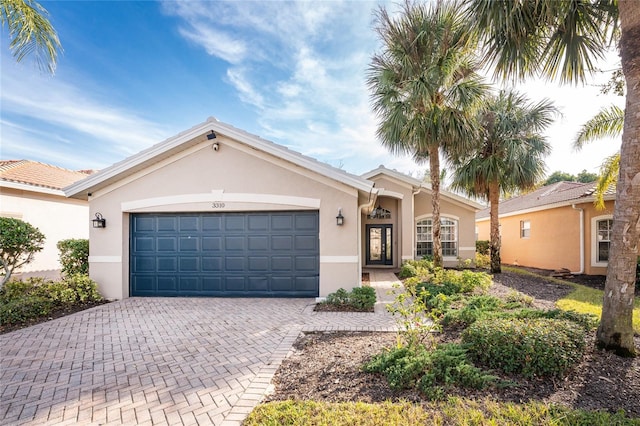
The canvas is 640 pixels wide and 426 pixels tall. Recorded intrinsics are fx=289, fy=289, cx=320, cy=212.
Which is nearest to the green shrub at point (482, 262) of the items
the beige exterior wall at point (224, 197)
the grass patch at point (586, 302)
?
the grass patch at point (586, 302)

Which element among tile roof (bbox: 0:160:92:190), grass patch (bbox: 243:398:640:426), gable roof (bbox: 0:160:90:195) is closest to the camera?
grass patch (bbox: 243:398:640:426)

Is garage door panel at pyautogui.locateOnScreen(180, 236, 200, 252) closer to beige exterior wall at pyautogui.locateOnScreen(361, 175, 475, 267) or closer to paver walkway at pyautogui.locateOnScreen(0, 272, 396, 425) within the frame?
paver walkway at pyautogui.locateOnScreen(0, 272, 396, 425)

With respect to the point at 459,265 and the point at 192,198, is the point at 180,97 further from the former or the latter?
the point at 459,265

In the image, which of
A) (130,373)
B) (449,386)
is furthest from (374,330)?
(130,373)

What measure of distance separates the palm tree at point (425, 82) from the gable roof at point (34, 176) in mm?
13039

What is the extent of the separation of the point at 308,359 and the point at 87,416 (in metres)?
2.73

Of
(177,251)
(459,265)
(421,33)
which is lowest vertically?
(459,265)

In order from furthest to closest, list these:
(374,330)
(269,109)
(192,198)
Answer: (269,109), (192,198), (374,330)

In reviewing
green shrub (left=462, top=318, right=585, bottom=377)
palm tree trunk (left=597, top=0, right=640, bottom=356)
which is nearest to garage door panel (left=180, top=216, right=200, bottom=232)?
green shrub (left=462, top=318, right=585, bottom=377)

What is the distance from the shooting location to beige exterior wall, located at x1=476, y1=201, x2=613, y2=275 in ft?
42.0

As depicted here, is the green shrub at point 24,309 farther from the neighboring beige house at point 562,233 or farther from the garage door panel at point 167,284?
the neighboring beige house at point 562,233

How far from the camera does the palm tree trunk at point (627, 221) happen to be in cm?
416

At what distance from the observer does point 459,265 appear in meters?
15.2

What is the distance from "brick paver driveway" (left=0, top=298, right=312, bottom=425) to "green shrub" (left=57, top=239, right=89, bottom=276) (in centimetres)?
267
